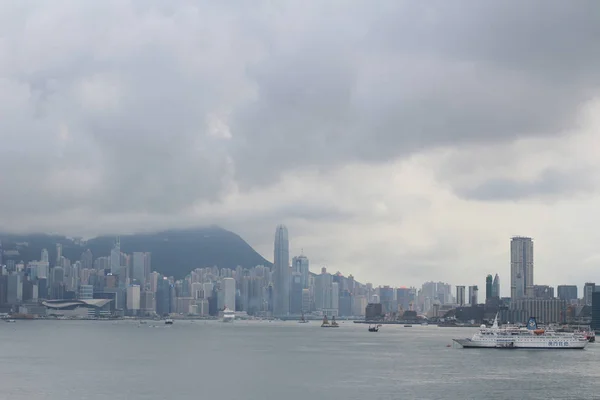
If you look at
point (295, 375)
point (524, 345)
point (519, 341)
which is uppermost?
point (295, 375)

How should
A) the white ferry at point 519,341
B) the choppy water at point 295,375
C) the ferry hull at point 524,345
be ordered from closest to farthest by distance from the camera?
the choppy water at point 295,375 → the ferry hull at point 524,345 → the white ferry at point 519,341

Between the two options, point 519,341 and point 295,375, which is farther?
point 519,341

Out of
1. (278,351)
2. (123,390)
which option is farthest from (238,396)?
(278,351)

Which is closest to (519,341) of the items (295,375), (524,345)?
(524,345)

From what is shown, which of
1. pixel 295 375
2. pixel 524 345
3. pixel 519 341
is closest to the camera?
pixel 295 375

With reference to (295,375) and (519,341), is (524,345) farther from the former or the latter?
(295,375)

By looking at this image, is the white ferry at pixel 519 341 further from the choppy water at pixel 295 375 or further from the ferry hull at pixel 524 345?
the choppy water at pixel 295 375

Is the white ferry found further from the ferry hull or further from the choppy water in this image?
the choppy water

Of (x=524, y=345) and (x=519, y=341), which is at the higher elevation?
(x=519, y=341)

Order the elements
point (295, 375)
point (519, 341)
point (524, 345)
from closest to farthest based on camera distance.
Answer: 1. point (295, 375)
2. point (524, 345)
3. point (519, 341)

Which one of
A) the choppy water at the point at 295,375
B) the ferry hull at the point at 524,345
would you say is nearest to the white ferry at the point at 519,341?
the ferry hull at the point at 524,345

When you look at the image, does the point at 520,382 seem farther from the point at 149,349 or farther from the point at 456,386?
the point at 149,349

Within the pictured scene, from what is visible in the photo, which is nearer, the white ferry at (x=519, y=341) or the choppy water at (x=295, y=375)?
the choppy water at (x=295, y=375)
